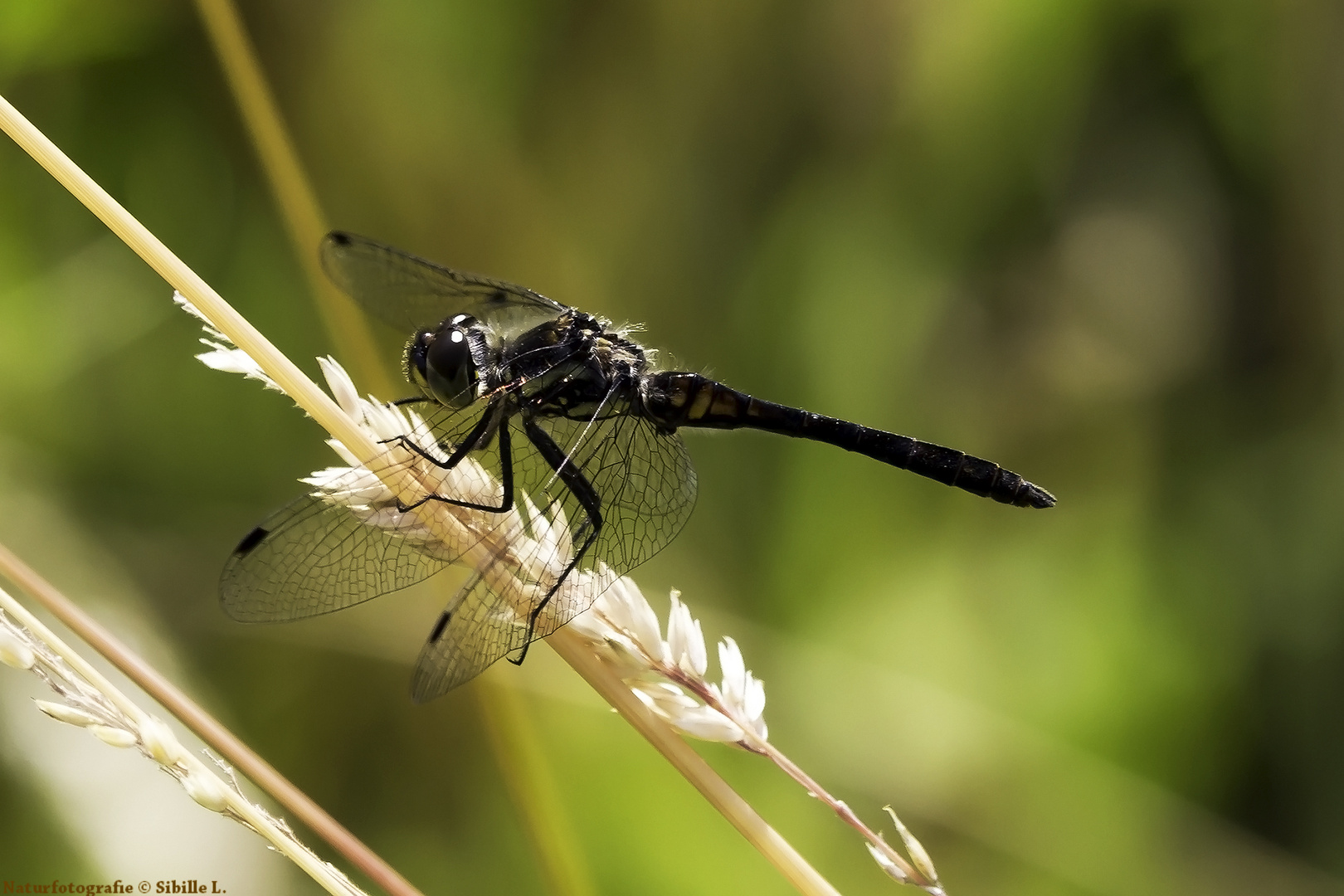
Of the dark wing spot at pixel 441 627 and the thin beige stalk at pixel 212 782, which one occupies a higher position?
the dark wing spot at pixel 441 627

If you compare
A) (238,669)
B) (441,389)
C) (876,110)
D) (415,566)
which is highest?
(876,110)

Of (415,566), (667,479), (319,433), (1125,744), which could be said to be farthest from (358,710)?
(1125,744)

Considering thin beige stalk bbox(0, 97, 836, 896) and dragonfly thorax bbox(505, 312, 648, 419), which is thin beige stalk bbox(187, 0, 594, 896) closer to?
dragonfly thorax bbox(505, 312, 648, 419)

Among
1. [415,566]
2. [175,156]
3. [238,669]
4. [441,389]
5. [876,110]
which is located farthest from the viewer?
[876,110]

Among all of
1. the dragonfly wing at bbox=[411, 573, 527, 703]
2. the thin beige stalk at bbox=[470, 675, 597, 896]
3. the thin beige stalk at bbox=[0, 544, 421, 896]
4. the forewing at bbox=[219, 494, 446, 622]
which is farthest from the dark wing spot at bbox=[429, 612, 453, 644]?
the thin beige stalk at bbox=[0, 544, 421, 896]

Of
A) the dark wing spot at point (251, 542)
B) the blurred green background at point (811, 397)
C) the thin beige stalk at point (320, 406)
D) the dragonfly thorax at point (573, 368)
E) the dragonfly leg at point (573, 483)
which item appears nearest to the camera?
the thin beige stalk at point (320, 406)

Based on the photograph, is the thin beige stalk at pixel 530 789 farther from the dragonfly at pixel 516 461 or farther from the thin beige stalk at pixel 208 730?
the thin beige stalk at pixel 208 730

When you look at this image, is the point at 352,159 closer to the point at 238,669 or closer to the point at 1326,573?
the point at 238,669

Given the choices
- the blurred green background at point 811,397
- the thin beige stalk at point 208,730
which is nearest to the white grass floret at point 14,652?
the thin beige stalk at point 208,730
